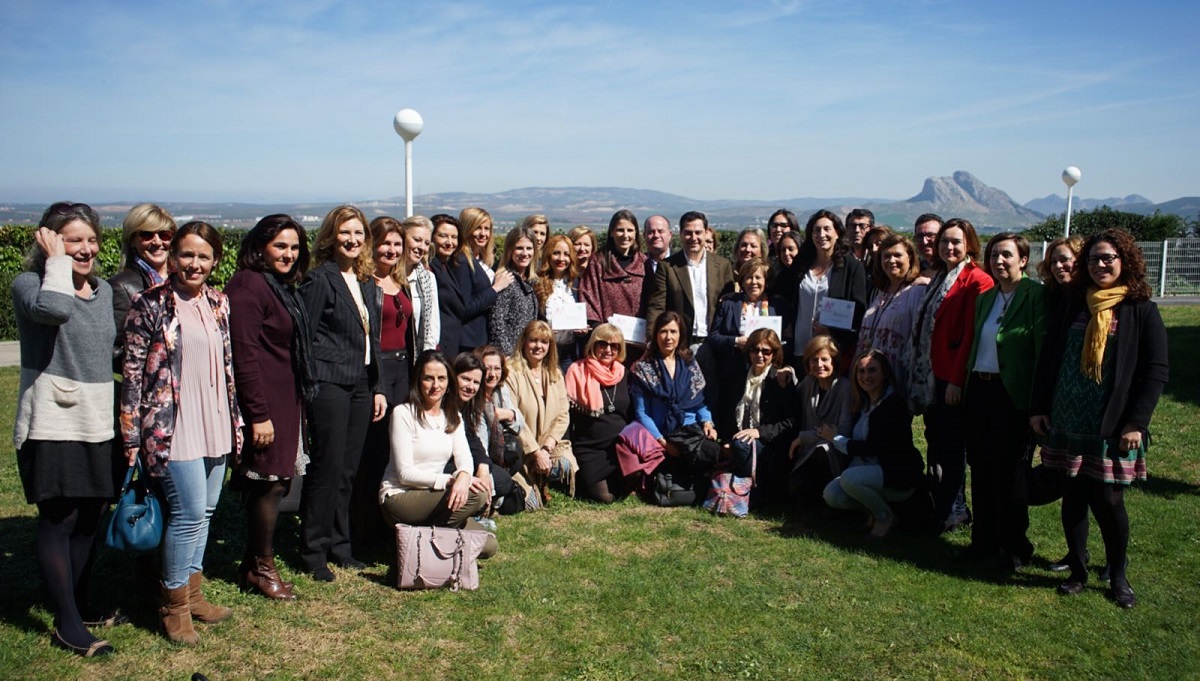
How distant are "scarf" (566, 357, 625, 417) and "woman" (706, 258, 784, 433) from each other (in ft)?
2.78

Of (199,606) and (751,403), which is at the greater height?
(751,403)

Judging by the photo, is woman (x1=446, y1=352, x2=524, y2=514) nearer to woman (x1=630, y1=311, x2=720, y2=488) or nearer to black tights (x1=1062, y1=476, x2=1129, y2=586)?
woman (x1=630, y1=311, x2=720, y2=488)

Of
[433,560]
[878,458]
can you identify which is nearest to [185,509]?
[433,560]

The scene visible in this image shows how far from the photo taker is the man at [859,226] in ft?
24.2

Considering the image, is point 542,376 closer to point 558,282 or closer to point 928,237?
point 558,282

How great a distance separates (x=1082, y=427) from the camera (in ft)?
14.9

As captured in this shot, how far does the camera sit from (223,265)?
15.2 meters

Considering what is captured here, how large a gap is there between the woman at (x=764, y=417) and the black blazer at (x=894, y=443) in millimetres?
760

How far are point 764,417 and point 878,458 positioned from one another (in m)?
0.94

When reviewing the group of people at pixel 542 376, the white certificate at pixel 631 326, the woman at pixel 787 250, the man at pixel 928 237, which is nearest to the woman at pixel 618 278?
the group of people at pixel 542 376

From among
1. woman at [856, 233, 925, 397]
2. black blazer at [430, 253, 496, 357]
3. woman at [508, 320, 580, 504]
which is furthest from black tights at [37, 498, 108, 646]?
woman at [856, 233, 925, 397]

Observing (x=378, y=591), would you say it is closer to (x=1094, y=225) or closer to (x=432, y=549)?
(x=432, y=549)

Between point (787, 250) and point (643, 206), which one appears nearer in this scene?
point (787, 250)

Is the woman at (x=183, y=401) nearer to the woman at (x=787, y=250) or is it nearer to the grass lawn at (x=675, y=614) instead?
the grass lawn at (x=675, y=614)
